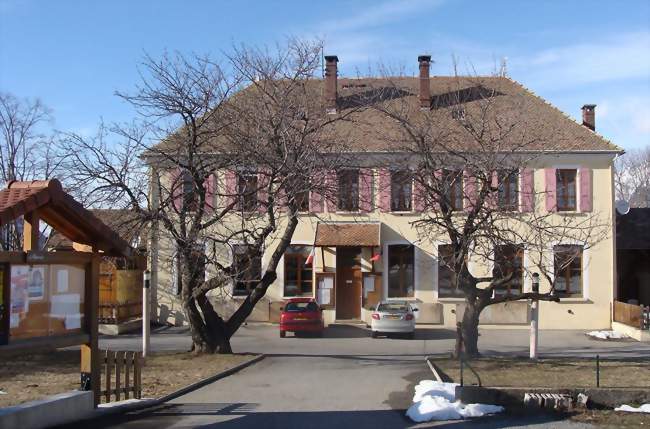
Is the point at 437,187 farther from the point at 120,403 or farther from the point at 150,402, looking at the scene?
the point at 120,403

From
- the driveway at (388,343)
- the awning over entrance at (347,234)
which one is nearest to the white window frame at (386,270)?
the awning over entrance at (347,234)

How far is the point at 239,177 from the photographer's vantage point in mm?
19297

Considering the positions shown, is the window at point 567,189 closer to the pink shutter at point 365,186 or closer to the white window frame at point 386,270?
the white window frame at point 386,270

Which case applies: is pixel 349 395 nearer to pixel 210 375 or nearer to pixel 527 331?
pixel 210 375

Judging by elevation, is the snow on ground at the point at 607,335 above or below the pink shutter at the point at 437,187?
below

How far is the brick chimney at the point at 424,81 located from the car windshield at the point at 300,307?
10011 mm

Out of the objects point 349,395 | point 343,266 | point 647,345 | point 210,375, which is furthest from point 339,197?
point 647,345

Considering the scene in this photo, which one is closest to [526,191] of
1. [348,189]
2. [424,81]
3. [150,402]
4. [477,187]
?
[477,187]

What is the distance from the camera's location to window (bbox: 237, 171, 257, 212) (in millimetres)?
18922

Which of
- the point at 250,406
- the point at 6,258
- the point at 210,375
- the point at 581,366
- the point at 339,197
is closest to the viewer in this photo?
the point at 6,258

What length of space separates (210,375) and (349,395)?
13.1 feet

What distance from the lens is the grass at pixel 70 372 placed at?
45.0 feet

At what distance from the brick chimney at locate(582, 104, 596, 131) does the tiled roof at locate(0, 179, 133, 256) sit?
26023mm

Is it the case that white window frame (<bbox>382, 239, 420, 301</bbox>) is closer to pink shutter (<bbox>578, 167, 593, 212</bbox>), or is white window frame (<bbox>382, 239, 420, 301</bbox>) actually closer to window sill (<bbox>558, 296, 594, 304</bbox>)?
window sill (<bbox>558, 296, 594, 304</bbox>)
